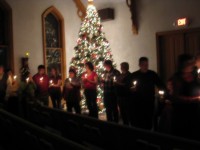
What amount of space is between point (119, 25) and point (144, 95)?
5.70m

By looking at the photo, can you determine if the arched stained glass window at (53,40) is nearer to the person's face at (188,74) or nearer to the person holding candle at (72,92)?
the person holding candle at (72,92)

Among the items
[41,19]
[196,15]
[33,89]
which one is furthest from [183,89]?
[41,19]

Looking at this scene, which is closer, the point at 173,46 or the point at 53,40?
the point at 173,46

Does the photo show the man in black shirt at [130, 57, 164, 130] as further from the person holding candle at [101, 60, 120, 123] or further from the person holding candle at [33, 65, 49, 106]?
the person holding candle at [33, 65, 49, 106]

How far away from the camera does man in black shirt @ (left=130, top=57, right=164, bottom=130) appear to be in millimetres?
4793

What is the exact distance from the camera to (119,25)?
1023 centimetres

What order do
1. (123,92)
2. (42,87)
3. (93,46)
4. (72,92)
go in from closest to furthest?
(123,92)
(72,92)
(42,87)
(93,46)

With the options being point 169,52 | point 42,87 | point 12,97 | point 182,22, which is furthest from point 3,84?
point 182,22

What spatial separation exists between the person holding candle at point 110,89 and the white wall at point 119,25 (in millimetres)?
2883

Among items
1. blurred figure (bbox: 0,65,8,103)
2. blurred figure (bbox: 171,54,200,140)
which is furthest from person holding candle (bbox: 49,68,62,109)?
blurred figure (bbox: 171,54,200,140)

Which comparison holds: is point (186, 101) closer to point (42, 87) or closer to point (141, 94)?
point (141, 94)

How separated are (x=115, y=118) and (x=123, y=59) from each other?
3.65 metres

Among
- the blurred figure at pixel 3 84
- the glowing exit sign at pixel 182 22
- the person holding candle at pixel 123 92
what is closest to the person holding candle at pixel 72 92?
the person holding candle at pixel 123 92

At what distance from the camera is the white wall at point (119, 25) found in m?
8.92
